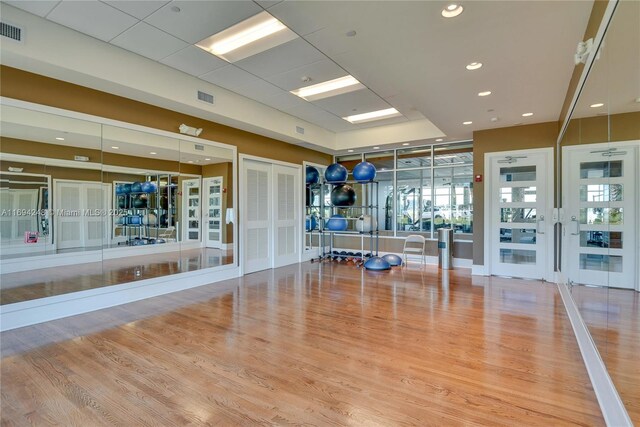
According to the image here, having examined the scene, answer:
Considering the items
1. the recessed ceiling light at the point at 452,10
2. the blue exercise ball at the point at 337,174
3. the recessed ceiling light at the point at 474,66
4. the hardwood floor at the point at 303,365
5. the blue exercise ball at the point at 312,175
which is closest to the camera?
the hardwood floor at the point at 303,365

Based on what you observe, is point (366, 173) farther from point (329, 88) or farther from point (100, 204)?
point (100, 204)

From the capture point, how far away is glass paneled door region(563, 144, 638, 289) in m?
1.80

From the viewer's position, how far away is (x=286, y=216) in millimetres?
7508

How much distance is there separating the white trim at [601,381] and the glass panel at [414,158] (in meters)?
5.13

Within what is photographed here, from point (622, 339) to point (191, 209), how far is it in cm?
555

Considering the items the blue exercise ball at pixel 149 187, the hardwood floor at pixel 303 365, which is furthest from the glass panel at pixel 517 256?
the blue exercise ball at pixel 149 187

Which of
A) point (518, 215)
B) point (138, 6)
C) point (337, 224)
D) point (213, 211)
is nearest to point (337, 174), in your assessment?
point (337, 224)

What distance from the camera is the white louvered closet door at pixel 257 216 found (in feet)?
21.1

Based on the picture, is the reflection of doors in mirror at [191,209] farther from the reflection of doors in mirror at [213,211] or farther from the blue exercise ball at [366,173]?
the blue exercise ball at [366,173]

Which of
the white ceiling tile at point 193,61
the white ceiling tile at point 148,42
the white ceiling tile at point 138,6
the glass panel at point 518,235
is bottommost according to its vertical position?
the glass panel at point 518,235

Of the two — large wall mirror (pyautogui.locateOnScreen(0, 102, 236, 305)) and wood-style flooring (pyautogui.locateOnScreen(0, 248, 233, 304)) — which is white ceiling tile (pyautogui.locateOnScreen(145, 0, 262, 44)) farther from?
wood-style flooring (pyautogui.locateOnScreen(0, 248, 233, 304))

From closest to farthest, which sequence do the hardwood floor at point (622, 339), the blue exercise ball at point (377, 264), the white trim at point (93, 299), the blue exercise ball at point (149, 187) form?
the hardwood floor at point (622, 339), the white trim at point (93, 299), the blue exercise ball at point (149, 187), the blue exercise ball at point (377, 264)

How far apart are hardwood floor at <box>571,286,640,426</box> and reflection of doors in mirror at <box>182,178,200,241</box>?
5.43 metres

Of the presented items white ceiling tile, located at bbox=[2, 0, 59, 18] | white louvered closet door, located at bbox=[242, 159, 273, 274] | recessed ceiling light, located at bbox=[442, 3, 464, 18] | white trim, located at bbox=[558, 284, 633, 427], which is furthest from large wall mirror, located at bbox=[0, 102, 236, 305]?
white trim, located at bbox=[558, 284, 633, 427]
